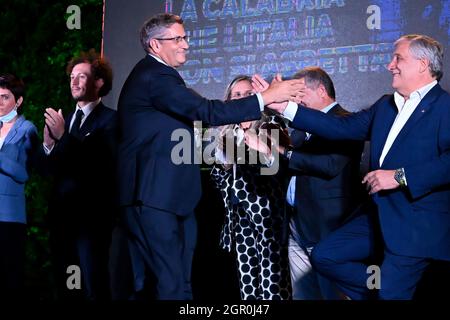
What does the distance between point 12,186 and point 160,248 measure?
1.44 meters

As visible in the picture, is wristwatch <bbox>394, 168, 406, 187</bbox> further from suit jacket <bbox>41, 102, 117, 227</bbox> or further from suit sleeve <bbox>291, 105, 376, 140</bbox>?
suit jacket <bbox>41, 102, 117, 227</bbox>

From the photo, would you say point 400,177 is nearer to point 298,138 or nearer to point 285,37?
point 298,138

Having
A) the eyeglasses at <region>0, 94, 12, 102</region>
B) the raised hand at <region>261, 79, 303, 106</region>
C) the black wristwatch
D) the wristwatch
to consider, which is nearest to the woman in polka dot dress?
the black wristwatch

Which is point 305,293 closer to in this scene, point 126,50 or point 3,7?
point 126,50

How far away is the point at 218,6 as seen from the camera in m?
4.75

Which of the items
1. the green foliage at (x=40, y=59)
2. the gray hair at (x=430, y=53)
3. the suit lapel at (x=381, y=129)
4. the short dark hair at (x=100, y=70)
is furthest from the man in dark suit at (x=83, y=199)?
the gray hair at (x=430, y=53)

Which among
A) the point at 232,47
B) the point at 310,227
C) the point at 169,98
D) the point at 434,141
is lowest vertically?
the point at 310,227

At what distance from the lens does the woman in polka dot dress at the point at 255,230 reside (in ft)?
12.3

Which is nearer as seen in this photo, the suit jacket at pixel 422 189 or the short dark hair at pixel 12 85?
the suit jacket at pixel 422 189

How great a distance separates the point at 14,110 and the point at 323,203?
192 cm

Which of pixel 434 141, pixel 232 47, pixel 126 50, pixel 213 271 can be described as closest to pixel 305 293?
pixel 213 271

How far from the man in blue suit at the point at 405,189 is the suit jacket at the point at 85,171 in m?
1.36

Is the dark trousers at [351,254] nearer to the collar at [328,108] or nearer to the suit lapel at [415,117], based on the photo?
the suit lapel at [415,117]

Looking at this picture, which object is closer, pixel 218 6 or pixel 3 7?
pixel 218 6
